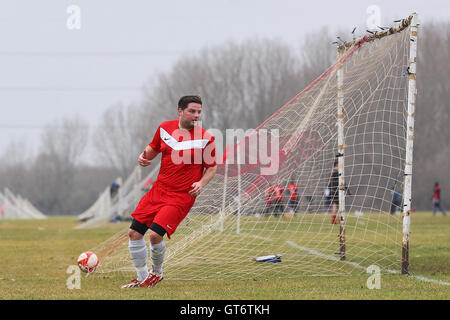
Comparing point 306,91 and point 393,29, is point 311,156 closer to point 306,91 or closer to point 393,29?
point 306,91

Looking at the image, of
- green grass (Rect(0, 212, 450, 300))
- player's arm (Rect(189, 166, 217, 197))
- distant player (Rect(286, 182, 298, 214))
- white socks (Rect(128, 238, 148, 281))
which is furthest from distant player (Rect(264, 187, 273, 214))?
white socks (Rect(128, 238, 148, 281))

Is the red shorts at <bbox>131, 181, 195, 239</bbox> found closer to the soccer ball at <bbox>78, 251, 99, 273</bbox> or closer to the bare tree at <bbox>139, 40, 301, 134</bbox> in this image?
the soccer ball at <bbox>78, 251, 99, 273</bbox>

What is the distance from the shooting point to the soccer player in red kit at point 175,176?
7062 millimetres

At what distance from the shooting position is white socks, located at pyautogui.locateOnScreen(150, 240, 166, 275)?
23.6ft

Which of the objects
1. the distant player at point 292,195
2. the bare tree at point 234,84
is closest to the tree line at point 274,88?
the bare tree at point 234,84

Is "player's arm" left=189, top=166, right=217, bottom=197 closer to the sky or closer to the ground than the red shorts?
closer to the sky

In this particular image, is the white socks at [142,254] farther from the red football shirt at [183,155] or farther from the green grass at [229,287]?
the red football shirt at [183,155]

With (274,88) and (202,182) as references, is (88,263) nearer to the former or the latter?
(202,182)

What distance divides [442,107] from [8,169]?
55515mm

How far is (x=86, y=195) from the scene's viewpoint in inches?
3108

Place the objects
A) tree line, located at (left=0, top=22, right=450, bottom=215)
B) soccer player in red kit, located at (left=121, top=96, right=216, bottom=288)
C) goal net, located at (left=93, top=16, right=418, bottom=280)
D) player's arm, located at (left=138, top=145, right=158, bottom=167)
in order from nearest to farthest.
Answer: soccer player in red kit, located at (left=121, top=96, right=216, bottom=288), player's arm, located at (left=138, top=145, right=158, bottom=167), goal net, located at (left=93, top=16, right=418, bottom=280), tree line, located at (left=0, top=22, right=450, bottom=215)

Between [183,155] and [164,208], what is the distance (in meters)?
0.63

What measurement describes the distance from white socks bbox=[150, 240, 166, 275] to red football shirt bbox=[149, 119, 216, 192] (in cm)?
65
